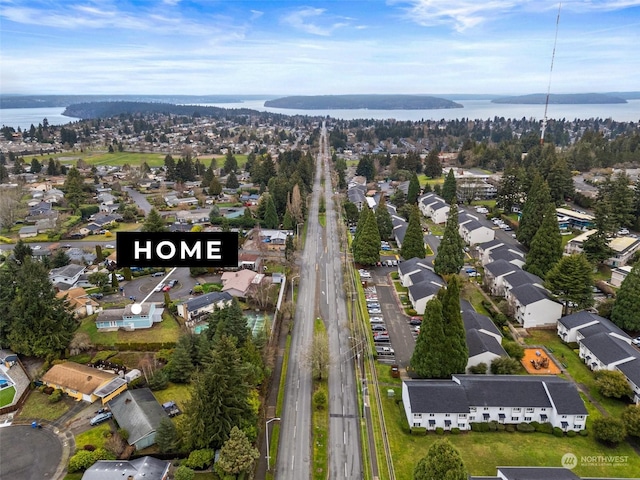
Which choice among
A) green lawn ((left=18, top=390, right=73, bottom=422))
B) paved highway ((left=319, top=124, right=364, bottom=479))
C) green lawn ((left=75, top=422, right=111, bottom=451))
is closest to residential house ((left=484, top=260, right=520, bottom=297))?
paved highway ((left=319, top=124, right=364, bottom=479))

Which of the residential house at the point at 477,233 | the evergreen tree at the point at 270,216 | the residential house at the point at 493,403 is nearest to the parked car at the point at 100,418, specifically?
the residential house at the point at 493,403

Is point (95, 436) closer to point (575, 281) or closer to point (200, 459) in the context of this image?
point (200, 459)

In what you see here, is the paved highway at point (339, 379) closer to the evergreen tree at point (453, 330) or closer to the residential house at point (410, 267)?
the residential house at point (410, 267)

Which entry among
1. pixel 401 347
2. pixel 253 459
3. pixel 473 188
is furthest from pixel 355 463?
pixel 473 188

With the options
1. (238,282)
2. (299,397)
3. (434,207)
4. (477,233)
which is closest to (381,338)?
(299,397)

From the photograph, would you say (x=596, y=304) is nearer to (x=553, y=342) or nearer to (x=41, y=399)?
(x=553, y=342)
